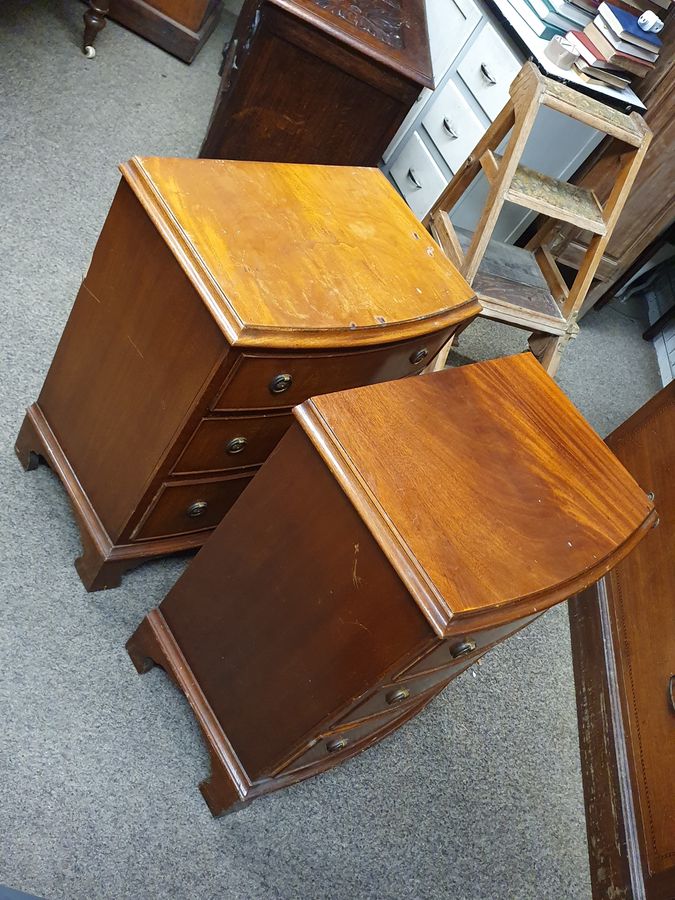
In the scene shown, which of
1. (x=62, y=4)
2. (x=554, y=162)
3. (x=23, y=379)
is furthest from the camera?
(x=62, y=4)

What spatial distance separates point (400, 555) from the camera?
0.99m

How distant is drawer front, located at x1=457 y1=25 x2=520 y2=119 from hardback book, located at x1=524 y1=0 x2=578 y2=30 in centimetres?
16

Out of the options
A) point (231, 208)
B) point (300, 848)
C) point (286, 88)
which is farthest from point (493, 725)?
point (286, 88)

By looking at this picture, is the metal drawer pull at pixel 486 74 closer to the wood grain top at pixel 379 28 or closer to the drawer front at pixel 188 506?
the wood grain top at pixel 379 28

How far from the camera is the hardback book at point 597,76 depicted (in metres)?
2.32

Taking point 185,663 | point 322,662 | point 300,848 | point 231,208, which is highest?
point 231,208

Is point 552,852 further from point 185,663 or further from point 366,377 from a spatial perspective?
point 366,377

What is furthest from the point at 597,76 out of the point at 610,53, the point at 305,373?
the point at 305,373

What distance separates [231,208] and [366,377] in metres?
0.38

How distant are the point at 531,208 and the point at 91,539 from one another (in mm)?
1560

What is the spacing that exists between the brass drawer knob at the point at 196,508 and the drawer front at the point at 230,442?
11cm

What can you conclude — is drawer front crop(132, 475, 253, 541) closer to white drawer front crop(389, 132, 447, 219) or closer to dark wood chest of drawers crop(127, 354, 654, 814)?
dark wood chest of drawers crop(127, 354, 654, 814)

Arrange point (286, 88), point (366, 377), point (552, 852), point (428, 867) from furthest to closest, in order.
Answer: point (286, 88) < point (552, 852) < point (428, 867) < point (366, 377)

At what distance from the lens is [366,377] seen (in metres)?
1.42
